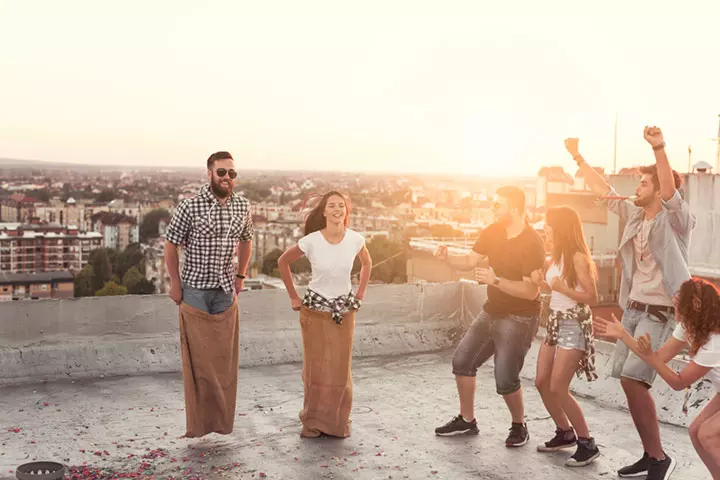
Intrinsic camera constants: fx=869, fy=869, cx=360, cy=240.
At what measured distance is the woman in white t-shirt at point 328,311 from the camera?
20.5 ft

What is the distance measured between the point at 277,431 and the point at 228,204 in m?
1.72

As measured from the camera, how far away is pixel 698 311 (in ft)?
15.1

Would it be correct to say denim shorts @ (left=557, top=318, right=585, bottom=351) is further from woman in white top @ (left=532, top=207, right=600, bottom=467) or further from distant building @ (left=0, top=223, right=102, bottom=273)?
distant building @ (left=0, top=223, right=102, bottom=273)

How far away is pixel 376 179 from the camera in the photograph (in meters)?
80.2

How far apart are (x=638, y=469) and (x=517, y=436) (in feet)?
3.03

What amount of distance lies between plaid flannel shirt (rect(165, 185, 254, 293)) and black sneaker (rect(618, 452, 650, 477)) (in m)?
2.93

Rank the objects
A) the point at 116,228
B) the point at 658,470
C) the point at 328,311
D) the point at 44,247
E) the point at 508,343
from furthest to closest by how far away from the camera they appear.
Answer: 1. the point at 116,228
2. the point at 44,247
3. the point at 328,311
4. the point at 508,343
5. the point at 658,470

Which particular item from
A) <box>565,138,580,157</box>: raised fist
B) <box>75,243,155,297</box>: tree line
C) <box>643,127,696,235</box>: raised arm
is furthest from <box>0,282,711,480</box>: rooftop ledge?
<box>75,243,155,297</box>: tree line

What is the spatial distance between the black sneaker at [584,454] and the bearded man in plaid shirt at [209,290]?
2.38 m

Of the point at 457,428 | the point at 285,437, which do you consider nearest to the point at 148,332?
the point at 285,437

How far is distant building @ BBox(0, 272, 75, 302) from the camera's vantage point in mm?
85562

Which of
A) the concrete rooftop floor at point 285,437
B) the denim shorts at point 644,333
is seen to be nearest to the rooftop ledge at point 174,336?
the concrete rooftop floor at point 285,437

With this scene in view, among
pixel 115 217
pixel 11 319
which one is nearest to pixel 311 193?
pixel 11 319

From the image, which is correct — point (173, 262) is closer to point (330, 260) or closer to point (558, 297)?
point (330, 260)
